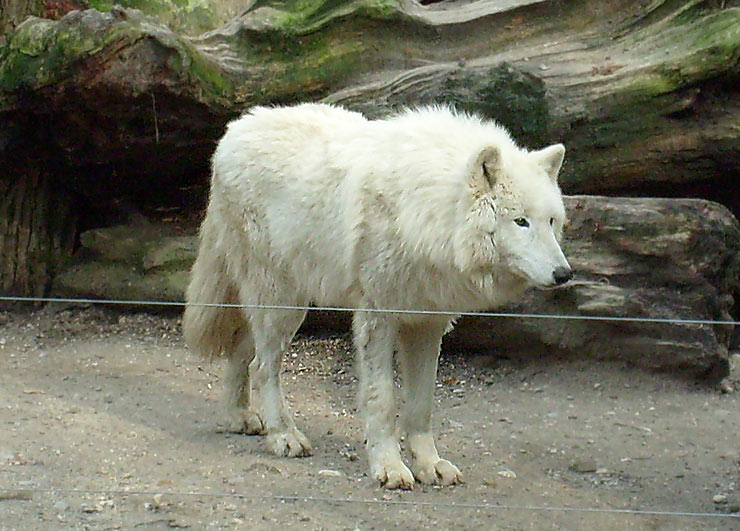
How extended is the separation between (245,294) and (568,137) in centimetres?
260

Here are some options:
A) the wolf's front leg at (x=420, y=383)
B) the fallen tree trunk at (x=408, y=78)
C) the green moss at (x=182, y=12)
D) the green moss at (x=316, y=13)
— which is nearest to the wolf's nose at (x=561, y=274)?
the wolf's front leg at (x=420, y=383)

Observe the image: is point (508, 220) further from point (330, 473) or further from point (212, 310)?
point (212, 310)

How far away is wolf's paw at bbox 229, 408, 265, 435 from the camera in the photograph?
5.34 m

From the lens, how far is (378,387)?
4.67 metres

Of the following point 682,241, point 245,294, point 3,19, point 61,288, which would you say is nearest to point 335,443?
point 245,294

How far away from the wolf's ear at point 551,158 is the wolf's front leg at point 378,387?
0.94m

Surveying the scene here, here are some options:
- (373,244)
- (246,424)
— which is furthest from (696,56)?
(246,424)

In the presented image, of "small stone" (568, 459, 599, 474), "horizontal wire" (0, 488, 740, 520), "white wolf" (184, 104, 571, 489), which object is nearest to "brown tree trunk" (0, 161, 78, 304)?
"white wolf" (184, 104, 571, 489)

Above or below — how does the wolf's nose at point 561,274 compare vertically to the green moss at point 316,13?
below

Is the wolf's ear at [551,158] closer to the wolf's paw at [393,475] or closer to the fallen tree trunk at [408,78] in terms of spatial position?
the wolf's paw at [393,475]

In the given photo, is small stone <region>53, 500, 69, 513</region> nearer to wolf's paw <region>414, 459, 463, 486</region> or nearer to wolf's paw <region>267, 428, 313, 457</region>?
wolf's paw <region>267, 428, 313, 457</region>

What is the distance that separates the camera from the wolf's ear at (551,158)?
4.49 metres

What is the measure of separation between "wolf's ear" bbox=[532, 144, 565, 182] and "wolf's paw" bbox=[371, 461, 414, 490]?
4.66ft

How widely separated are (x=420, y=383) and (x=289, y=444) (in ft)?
2.41
